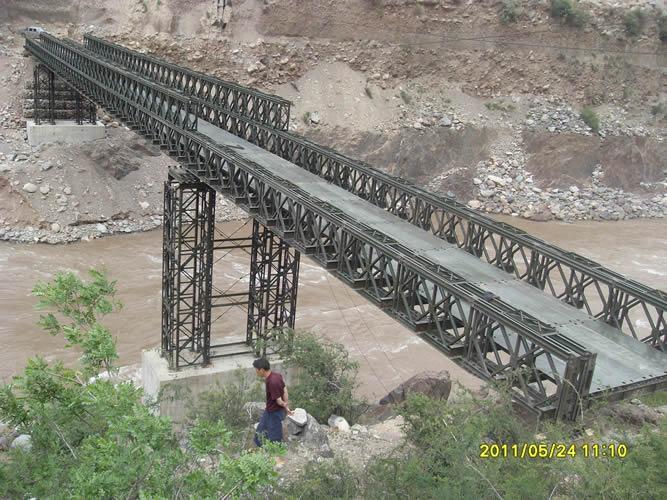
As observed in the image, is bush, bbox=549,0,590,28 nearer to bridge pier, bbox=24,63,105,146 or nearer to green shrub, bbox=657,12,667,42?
green shrub, bbox=657,12,667,42

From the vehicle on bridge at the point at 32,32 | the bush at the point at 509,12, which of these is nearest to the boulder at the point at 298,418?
the vehicle on bridge at the point at 32,32

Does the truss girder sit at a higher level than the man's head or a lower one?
higher

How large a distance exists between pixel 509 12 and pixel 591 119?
27.6 ft

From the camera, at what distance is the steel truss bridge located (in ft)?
27.9

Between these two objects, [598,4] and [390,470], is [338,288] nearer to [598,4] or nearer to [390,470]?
[390,470]

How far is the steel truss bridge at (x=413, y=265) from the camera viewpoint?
8508 millimetres

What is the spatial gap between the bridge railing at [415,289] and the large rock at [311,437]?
2.33m

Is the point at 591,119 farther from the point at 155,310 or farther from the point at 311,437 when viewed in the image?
the point at 311,437

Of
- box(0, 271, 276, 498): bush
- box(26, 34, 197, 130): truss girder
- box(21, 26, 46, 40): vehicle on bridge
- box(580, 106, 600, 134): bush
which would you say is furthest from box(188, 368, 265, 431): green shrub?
box(580, 106, 600, 134): bush

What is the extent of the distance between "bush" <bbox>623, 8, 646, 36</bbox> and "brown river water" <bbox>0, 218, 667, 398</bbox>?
21.4 meters

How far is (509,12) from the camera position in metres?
42.3

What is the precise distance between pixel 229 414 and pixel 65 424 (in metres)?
4.80

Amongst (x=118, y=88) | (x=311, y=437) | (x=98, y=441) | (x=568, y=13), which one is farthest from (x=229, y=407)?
(x=568, y=13)
